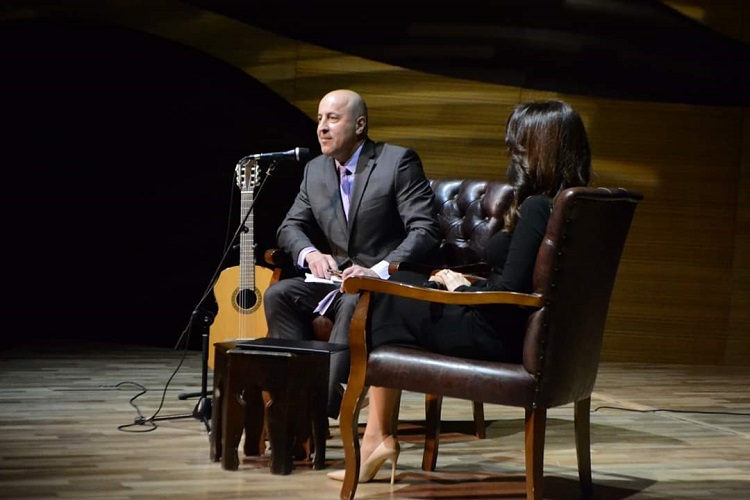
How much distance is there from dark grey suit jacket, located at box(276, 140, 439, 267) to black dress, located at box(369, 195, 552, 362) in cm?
111

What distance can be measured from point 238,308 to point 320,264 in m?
0.95

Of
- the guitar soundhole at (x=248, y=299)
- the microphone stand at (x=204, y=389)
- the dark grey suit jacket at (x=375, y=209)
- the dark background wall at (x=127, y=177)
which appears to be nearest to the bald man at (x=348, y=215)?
the dark grey suit jacket at (x=375, y=209)

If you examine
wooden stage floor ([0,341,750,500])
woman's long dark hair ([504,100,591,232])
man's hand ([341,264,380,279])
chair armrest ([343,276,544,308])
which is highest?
woman's long dark hair ([504,100,591,232])

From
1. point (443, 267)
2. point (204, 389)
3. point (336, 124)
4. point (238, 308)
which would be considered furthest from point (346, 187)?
point (204, 389)

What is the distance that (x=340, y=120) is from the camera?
4.44 meters

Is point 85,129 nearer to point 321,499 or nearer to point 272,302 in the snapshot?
point 272,302

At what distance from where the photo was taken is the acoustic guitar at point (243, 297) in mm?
4930

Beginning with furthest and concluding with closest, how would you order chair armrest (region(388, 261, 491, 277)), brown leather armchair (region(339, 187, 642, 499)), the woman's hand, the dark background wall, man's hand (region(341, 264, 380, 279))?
the dark background wall → man's hand (region(341, 264, 380, 279)) → chair armrest (region(388, 261, 491, 277)) → the woman's hand → brown leather armchair (region(339, 187, 642, 499))

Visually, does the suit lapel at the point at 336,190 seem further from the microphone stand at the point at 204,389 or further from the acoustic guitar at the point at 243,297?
the microphone stand at the point at 204,389

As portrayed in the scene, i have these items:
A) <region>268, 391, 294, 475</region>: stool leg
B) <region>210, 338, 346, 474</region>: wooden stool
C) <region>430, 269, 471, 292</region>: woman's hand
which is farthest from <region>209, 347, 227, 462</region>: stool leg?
<region>430, 269, 471, 292</region>: woman's hand

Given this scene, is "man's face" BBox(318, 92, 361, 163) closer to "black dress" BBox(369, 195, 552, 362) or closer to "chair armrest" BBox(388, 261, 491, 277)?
"chair armrest" BBox(388, 261, 491, 277)

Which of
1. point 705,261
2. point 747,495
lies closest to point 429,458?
point 747,495

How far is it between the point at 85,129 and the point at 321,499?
12.8 ft

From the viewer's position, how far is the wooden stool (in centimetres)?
354
